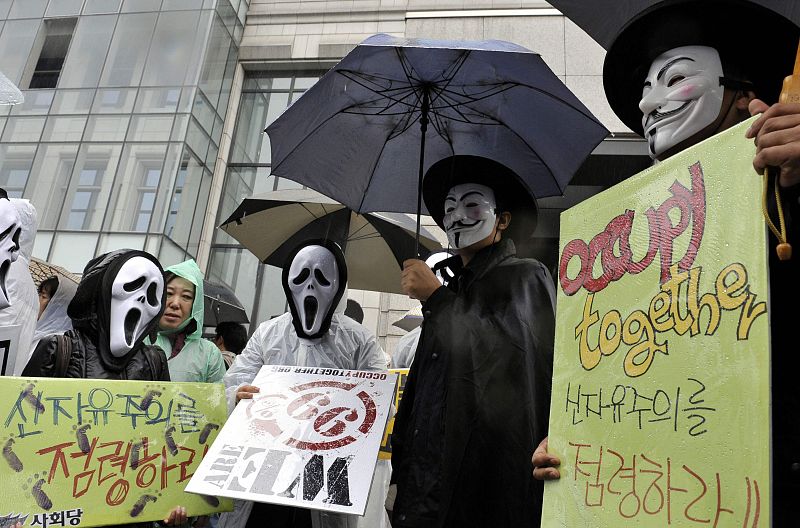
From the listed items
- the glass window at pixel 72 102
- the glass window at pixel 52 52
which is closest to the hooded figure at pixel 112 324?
the glass window at pixel 72 102

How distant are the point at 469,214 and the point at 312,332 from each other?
1180 mm

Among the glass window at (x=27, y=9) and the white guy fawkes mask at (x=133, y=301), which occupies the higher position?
the glass window at (x=27, y=9)

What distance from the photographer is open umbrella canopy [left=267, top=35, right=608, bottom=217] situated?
9.47 ft

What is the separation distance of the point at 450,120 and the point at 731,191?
79.8 inches

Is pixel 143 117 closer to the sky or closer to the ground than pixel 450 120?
closer to the sky

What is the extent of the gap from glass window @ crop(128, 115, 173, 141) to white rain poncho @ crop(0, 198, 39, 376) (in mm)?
8817

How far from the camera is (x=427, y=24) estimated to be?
1102 cm

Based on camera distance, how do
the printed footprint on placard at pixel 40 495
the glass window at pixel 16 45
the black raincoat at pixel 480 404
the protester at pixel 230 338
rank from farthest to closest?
1. the glass window at pixel 16 45
2. the protester at pixel 230 338
3. the printed footprint on placard at pixel 40 495
4. the black raincoat at pixel 480 404

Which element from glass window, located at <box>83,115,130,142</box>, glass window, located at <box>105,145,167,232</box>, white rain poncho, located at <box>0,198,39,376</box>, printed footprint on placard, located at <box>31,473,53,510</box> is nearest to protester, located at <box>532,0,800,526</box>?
printed footprint on placard, located at <box>31,473,53,510</box>

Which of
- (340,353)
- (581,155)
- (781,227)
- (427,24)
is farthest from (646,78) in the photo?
(427,24)

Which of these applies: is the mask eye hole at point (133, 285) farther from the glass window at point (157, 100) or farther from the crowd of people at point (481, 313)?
the glass window at point (157, 100)

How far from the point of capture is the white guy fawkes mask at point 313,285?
11.0 ft

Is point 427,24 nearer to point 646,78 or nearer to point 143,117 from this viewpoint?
point 143,117

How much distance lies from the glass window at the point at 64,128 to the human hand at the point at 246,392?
36.3ft
